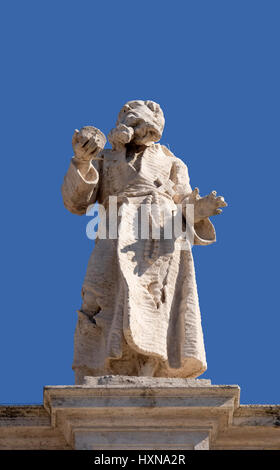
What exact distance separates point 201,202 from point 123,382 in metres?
2.28

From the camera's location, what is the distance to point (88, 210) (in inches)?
488

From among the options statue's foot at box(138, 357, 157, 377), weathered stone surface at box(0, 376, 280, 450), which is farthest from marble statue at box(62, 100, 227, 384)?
weathered stone surface at box(0, 376, 280, 450)

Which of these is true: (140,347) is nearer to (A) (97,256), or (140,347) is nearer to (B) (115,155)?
(A) (97,256)

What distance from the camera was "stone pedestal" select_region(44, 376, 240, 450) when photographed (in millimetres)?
10039

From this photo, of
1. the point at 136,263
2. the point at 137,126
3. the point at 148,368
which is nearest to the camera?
the point at 148,368

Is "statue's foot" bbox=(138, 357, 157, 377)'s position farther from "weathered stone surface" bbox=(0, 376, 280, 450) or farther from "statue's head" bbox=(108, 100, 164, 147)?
"statue's head" bbox=(108, 100, 164, 147)

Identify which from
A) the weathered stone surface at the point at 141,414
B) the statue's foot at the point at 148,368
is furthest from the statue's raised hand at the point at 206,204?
the weathered stone surface at the point at 141,414

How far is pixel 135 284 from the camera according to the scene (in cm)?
1129

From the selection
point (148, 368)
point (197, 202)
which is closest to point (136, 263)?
point (197, 202)

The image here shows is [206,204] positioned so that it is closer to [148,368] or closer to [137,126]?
[137,126]

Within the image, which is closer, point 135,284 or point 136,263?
point 135,284

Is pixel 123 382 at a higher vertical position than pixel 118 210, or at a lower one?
lower

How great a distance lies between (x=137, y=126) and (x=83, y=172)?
81cm
